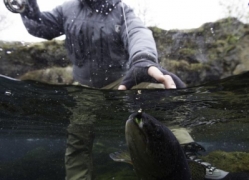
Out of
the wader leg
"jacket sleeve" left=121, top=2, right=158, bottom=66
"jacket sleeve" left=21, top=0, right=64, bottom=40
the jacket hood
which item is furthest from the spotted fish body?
the wader leg

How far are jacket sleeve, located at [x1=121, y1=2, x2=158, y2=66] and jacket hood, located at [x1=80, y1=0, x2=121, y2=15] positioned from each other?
159mm

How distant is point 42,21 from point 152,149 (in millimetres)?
1965

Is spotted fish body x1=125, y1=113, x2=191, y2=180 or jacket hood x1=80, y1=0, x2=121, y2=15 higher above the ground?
jacket hood x1=80, y1=0, x2=121, y2=15

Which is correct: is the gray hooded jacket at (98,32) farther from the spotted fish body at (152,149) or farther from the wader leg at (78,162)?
the wader leg at (78,162)

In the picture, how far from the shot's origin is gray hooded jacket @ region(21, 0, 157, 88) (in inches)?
133

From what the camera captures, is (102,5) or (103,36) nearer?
(102,5)

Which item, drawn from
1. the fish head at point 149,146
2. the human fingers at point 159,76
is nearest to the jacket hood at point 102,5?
the human fingers at point 159,76

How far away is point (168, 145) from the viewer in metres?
2.79

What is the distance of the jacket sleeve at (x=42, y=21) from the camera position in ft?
10.6

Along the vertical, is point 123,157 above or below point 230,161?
above

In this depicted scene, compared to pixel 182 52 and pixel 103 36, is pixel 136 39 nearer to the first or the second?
pixel 103 36

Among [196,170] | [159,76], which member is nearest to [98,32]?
[159,76]

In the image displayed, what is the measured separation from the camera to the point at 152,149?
2621 millimetres

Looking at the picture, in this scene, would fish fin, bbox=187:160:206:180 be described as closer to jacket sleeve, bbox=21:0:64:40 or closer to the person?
the person
